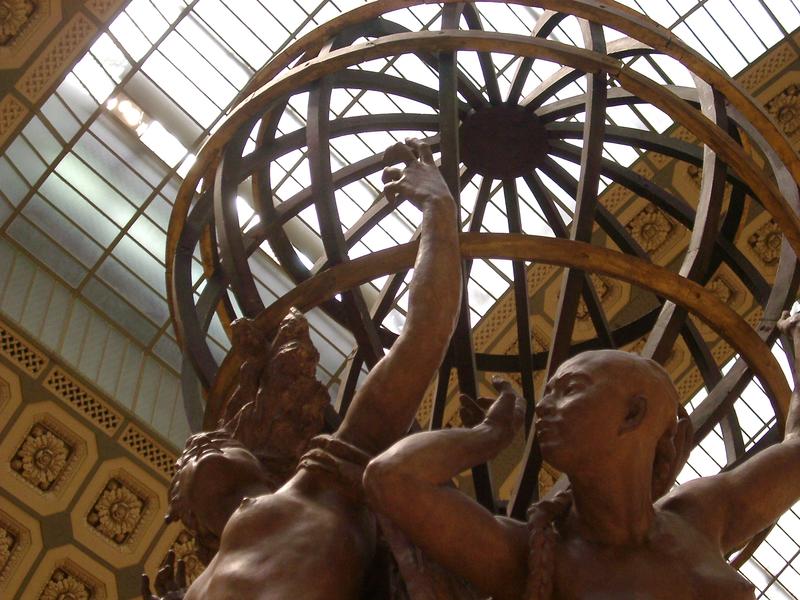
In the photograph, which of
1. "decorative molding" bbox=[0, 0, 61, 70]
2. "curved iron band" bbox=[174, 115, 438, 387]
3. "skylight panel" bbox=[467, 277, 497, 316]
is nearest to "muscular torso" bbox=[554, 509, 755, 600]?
"curved iron band" bbox=[174, 115, 438, 387]

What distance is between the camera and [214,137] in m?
6.43

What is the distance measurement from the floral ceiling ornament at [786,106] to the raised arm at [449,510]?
37.1ft

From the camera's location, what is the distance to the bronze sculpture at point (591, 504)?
3.58 m

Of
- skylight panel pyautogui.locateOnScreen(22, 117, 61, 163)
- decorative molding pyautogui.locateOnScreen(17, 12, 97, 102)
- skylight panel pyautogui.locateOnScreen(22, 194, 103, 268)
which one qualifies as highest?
decorative molding pyautogui.locateOnScreen(17, 12, 97, 102)

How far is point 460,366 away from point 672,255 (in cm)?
889

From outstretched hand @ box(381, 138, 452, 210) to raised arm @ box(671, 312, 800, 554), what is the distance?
112cm

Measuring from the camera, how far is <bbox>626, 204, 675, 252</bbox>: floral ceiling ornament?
14.2 meters

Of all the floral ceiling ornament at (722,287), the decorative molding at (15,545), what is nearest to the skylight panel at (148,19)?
the decorative molding at (15,545)

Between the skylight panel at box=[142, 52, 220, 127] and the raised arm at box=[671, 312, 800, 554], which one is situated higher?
the skylight panel at box=[142, 52, 220, 127]

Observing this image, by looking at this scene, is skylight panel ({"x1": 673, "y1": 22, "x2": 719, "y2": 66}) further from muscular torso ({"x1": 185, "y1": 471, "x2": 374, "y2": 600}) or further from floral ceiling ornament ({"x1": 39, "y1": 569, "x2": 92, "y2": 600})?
muscular torso ({"x1": 185, "y1": 471, "x2": 374, "y2": 600})

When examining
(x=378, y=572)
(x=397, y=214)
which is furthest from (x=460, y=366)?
(x=397, y=214)

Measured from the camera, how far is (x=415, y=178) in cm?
438

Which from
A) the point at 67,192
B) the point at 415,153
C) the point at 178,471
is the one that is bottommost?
the point at 178,471

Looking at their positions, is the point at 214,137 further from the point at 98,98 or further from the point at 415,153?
the point at 98,98
